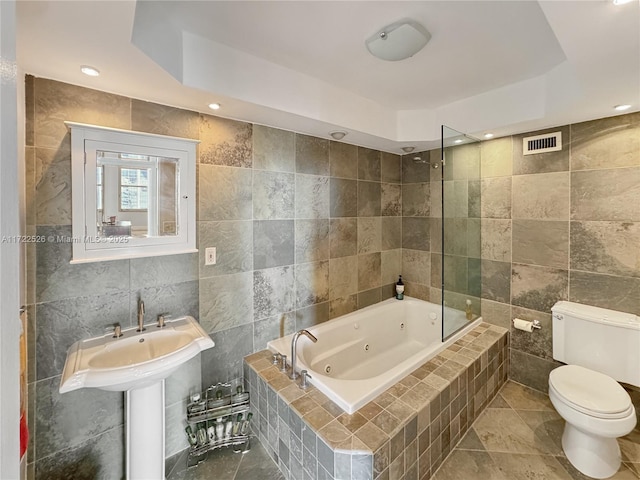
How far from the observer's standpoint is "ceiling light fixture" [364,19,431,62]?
141cm

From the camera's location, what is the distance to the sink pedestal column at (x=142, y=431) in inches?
57.7

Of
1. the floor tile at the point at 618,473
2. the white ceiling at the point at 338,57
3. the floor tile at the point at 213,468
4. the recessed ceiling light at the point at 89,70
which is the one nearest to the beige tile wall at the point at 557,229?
the white ceiling at the point at 338,57

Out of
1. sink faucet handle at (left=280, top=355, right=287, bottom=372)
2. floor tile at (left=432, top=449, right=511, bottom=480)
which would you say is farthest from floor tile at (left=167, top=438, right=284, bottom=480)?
floor tile at (left=432, top=449, right=511, bottom=480)

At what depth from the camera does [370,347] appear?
8.91 feet

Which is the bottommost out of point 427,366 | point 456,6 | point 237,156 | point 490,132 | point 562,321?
point 427,366

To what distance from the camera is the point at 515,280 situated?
248 cm

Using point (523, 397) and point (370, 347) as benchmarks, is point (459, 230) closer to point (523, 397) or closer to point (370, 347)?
point (370, 347)

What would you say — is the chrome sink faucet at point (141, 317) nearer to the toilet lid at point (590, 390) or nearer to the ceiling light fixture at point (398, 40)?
the ceiling light fixture at point (398, 40)

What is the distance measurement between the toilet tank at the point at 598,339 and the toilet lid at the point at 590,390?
124 mm

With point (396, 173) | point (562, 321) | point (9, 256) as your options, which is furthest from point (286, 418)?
point (396, 173)

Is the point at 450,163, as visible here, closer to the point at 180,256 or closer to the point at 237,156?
the point at 237,156

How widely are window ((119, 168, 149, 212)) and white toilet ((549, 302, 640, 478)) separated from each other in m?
2.88

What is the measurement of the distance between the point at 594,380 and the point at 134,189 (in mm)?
3202

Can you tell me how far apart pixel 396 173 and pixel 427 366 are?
6.90 ft
